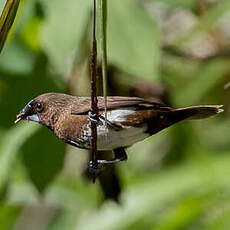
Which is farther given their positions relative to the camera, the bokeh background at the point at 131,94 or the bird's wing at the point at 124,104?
the bokeh background at the point at 131,94

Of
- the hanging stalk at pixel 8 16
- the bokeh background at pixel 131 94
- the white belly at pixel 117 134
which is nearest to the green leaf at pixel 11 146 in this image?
the bokeh background at pixel 131 94

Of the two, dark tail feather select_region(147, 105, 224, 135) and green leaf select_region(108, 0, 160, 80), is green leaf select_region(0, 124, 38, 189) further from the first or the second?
dark tail feather select_region(147, 105, 224, 135)

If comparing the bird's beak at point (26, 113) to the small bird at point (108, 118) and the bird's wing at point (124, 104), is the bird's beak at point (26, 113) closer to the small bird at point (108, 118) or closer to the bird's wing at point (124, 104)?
the small bird at point (108, 118)

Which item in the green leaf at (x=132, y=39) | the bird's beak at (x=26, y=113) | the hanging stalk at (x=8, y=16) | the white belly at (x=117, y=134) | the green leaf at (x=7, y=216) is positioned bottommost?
the green leaf at (x=7, y=216)

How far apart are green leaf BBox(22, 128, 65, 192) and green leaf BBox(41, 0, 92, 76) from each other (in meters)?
0.32

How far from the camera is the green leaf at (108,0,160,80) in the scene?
3271 mm

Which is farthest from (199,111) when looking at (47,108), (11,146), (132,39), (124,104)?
(11,146)

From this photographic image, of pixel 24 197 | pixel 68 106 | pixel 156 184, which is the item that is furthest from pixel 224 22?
pixel 68 106

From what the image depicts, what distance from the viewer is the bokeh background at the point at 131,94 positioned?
133 inches

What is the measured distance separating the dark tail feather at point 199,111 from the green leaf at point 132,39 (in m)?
0.99

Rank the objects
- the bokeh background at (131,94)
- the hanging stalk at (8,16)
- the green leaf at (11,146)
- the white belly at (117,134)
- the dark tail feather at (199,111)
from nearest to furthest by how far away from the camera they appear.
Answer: the hanging stalk at (8,16)
the dark tail feather at (199,111)
the white belly at (117,134)
the bokeh background at (131,94)
the green leaf at (11,146)

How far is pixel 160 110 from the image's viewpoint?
7.77ft

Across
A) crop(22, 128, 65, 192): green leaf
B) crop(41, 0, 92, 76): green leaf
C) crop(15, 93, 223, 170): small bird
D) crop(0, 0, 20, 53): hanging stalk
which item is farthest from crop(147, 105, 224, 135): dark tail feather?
crop(22, 128, 65, 192): green leaf

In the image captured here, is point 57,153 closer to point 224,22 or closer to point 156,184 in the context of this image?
point 156,184
